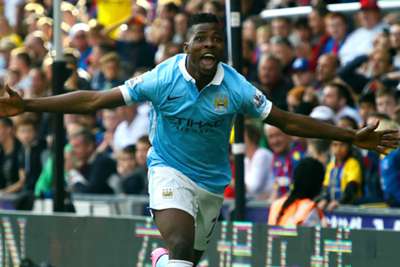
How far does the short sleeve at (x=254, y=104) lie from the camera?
1006 cm

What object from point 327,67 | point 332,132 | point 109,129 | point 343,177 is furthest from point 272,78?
point 332,132

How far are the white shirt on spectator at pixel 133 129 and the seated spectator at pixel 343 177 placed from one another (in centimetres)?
388

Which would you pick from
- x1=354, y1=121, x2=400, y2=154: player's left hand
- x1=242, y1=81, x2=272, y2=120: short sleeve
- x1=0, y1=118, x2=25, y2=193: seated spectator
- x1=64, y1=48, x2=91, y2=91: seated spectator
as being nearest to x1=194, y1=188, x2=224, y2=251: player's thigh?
x1=242, y1=81, x2=272, y2=120: short sleeve

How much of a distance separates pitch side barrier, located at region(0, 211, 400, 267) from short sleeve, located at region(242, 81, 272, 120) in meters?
1.44

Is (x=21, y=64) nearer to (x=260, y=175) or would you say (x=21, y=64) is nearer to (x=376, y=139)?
(x=260, y=175)

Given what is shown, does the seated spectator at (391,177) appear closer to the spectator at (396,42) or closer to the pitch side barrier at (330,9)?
the spectator at (396,42)

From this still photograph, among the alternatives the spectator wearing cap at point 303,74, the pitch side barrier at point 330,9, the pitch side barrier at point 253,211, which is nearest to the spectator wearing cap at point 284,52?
the spectator wearing cap at point 303,74

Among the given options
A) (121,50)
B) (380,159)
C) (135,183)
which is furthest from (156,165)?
(121,50)

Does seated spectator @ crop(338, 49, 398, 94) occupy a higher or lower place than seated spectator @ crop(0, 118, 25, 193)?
higher

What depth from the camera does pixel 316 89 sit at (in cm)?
1589

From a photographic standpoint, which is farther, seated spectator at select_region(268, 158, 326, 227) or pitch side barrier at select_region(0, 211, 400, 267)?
seated spectator at select_region(268, 158, 326, 227)

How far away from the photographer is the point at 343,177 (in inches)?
524

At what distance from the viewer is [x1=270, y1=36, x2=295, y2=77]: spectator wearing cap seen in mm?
16719

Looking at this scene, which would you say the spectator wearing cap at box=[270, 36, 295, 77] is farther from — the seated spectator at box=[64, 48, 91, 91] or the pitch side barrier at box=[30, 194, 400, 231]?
the pitch side barrier at box=[30, 194, 400, 231]
